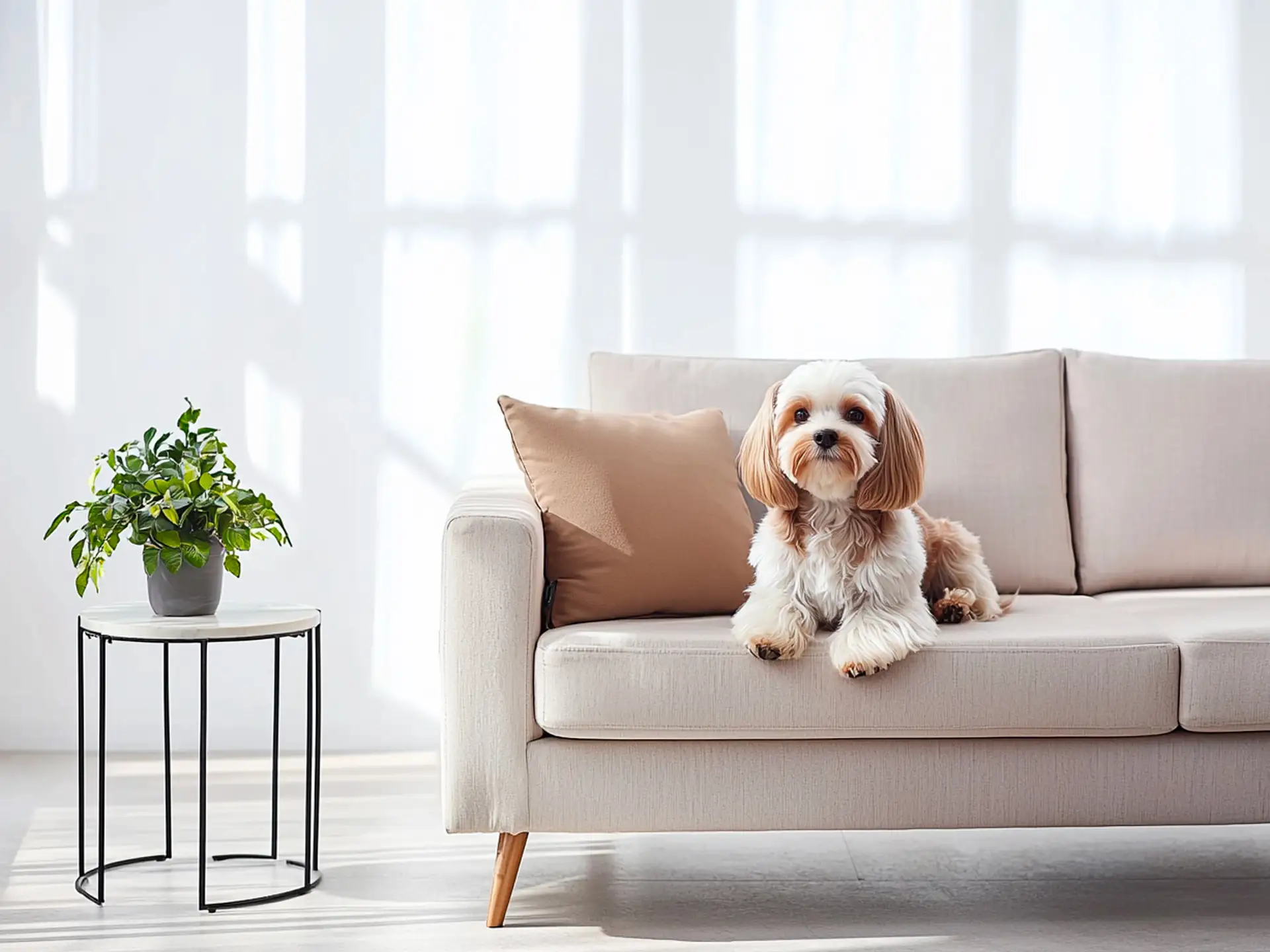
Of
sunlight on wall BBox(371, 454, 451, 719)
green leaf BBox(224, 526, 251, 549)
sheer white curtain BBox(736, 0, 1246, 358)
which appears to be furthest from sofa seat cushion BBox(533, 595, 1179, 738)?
sheer white curtain BBox(736, 0, 1246, 358)

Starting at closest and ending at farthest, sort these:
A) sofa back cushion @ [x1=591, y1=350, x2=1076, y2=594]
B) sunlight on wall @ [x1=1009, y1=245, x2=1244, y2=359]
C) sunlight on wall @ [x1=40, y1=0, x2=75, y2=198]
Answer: sofa back cushion @ [x1=591, y1=350, x2=1076, y2=594] → sunlight on wall @ [x1=40, y1=0, x2=75, y2=198] → sunlight on wall @ [x1=1009, y1=245, x2=1244, y2=359]

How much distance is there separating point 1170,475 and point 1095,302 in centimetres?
79

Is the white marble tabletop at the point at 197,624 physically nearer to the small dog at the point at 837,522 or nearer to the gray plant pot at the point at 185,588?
the gray plant pot at the point at 185,588

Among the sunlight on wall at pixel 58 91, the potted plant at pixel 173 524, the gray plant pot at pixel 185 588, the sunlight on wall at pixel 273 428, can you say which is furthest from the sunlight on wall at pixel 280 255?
the gray plant pot at pixel 185 588

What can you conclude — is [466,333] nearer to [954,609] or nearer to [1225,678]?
[954,609]

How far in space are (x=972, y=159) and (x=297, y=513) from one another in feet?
6.31

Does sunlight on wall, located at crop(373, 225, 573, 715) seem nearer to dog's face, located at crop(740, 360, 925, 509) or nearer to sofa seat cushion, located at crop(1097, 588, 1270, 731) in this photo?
dog's face, located at crop(740, 360, 925, 509)

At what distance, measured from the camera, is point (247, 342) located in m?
3.26

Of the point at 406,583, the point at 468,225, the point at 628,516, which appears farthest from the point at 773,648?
the point at 468,225

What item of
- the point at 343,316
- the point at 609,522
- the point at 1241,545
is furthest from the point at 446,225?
the point at 1241,545

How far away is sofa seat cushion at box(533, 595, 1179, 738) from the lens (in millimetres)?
1981

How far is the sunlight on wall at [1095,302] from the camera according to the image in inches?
131

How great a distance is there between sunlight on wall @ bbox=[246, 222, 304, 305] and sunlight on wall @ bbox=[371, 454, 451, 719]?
50 cm

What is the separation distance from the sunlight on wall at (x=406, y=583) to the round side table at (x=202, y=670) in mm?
891
